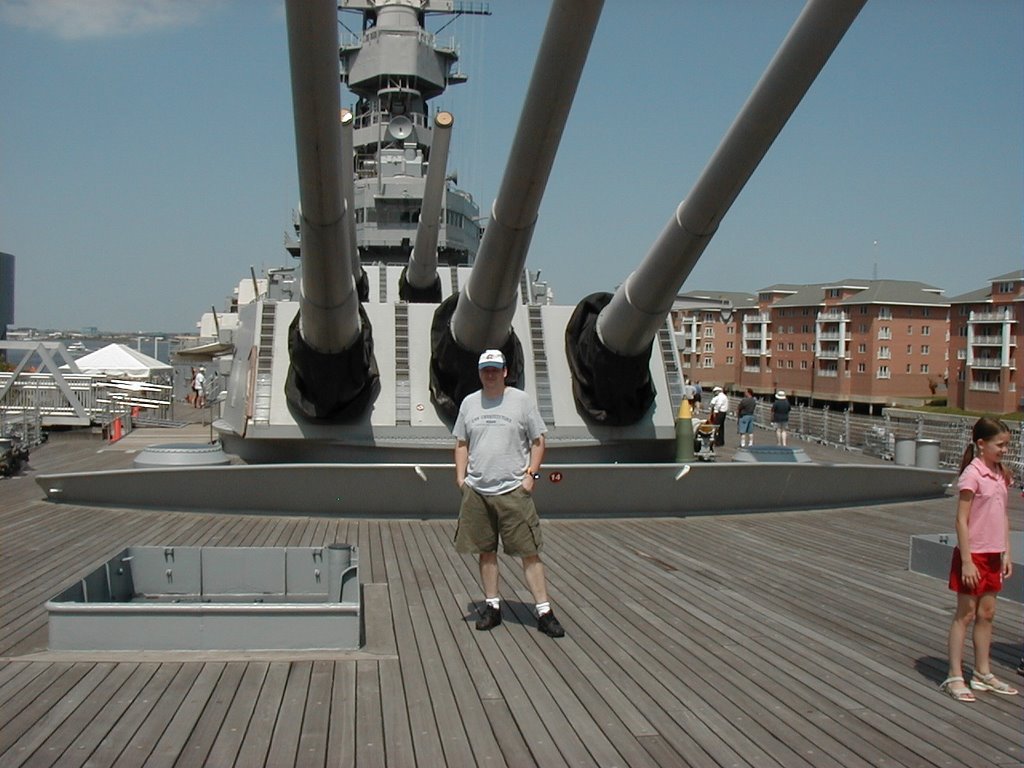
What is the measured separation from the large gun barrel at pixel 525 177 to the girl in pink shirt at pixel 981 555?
8.07ft

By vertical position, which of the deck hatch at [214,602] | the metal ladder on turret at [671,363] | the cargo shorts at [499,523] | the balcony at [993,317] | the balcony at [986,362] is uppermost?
the balcony at [993,317]

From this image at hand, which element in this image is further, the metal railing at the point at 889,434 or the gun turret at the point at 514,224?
the metal railing at the point at 889,434

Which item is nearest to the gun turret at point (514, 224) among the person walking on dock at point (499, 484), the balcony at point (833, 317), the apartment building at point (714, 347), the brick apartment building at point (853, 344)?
the person walking on dock at point (499, 484)

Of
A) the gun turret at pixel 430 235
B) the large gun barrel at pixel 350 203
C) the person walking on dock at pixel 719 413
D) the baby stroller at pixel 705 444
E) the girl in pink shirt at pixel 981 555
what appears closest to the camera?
the girl in pink shirt at pixel 981 555

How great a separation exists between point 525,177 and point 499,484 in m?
2.07

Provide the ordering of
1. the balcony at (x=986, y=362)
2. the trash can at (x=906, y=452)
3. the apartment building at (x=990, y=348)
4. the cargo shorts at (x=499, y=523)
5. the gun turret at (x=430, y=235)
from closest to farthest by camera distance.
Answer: the cargo shorts at (x=499, y=523), the gun turret at (x=430, y=235), the trash can at (x=906, y=452), the apartment building at (x=990, y=348), the balcony at (x=986, y=362)

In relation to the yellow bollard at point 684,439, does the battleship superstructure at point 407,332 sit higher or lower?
higher

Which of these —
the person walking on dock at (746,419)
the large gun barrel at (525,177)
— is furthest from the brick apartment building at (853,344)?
the large gun barrel at (525,177)

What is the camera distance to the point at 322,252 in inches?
246

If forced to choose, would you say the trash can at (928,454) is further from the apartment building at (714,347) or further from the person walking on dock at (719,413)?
the apartment building at (714,347)

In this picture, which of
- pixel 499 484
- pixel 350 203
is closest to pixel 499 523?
pixel 499 484

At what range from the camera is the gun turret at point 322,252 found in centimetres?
464

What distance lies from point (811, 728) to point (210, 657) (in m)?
2.08

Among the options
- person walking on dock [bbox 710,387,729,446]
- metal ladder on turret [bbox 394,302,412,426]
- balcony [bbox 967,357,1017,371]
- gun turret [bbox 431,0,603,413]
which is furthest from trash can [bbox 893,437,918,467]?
balcony [bbox 967,357,1017,371]
